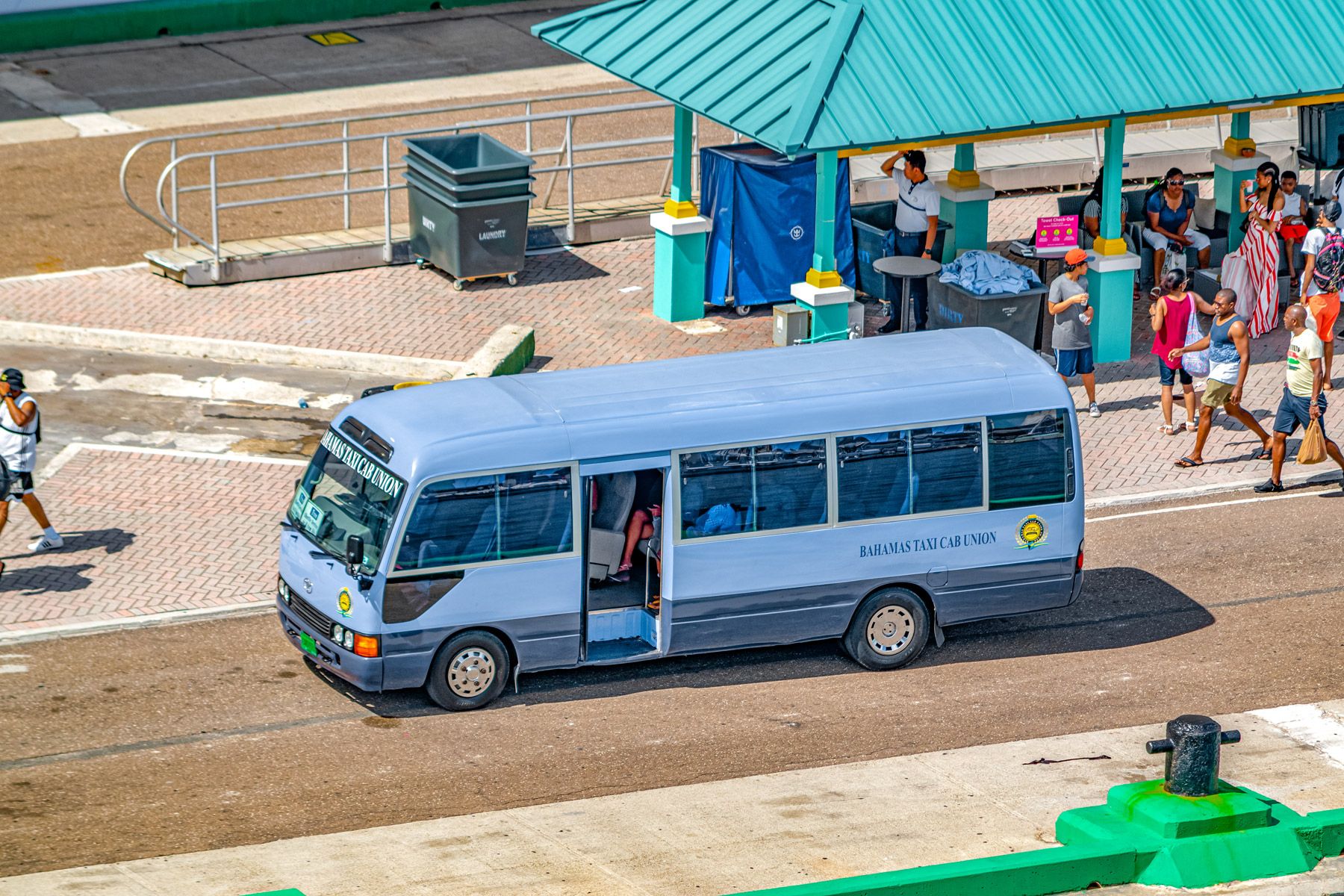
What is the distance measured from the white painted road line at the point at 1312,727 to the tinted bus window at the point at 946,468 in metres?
2.52

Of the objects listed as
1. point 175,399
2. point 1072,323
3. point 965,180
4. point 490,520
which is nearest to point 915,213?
point 965,180

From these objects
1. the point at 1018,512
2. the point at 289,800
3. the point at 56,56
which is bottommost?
the point at 289,800

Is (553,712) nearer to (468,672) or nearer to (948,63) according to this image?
(468,672)

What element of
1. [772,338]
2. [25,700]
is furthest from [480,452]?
[772,338]

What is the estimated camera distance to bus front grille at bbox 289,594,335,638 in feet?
44.9

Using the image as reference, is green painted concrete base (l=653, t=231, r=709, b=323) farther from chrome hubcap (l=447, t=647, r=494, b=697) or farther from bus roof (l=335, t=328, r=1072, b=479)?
chrome hubcap (l=447, t=647, r=494, b=697)

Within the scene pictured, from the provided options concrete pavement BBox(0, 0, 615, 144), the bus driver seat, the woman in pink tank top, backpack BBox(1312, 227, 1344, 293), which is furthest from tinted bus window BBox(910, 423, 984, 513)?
concrete pavement BBox(0, 0, 615, 144)

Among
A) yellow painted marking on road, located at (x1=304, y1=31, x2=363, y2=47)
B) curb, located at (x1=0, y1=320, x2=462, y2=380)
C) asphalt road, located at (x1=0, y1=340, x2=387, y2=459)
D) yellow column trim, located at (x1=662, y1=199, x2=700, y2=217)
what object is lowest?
asphalt road, located at (x1=0, y1=340, x2=387, y2=459)

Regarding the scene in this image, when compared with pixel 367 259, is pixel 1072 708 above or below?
below

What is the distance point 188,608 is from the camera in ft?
50.4

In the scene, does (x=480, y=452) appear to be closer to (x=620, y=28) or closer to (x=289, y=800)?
(x=289, y=800)

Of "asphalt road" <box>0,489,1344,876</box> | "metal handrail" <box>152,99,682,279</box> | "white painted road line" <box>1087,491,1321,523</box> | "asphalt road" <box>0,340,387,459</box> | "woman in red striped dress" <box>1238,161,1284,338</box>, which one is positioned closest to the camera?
"asphalt road" <box>0,489,1344,876</box>

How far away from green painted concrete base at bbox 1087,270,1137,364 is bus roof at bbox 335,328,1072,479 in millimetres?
5814

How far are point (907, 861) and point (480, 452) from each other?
397 centimetres
